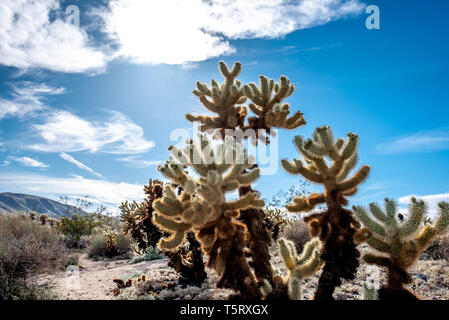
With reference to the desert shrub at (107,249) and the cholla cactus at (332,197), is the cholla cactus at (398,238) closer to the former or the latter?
the cholla cactus at (332,197)

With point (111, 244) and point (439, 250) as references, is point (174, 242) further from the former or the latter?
point (111, 244)

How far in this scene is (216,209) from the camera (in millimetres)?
3623

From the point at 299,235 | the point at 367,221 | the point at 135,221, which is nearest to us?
the point at 367,221

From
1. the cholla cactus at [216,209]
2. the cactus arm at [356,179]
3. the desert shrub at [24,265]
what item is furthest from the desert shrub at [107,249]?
the cactus arm at [356,179]

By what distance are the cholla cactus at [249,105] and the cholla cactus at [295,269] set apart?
6.32ft

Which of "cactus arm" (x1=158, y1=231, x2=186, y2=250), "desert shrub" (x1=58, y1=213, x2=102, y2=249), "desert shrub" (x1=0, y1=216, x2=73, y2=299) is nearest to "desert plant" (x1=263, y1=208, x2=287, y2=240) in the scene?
"cactus arm" (x1=158, y1=231, x2=186, y2=250)

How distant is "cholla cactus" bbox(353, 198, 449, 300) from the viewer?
350 cm

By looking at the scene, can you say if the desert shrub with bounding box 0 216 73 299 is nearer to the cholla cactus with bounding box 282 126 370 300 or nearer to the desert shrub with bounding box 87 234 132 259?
the desert shrub with bounding box 87 234 132 259

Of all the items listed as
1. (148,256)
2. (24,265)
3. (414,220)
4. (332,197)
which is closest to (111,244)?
(148,256)

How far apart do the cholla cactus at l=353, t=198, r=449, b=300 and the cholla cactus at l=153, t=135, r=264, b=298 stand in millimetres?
1395

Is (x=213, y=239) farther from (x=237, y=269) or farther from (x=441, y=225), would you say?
(x=441, y=225)

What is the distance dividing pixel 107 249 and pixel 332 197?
11658mm
